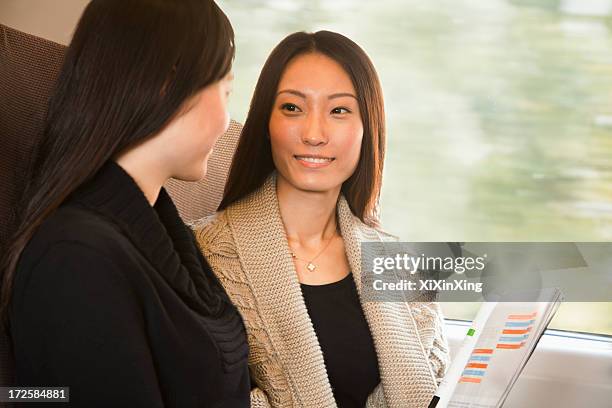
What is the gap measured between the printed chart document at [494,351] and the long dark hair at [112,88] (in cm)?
60

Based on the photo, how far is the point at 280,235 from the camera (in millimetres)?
1703

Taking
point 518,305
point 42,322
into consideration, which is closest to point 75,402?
point 42,322

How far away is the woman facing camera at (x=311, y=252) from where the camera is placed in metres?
1.63

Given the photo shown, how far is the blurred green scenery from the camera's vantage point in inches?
82.1

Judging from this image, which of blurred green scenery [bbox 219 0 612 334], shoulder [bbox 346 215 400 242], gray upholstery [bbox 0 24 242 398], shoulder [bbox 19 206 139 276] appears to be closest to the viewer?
shoulder [bbox 19 206 139 276]

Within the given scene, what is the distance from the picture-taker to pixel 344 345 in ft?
5.55

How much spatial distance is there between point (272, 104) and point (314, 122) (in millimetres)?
110

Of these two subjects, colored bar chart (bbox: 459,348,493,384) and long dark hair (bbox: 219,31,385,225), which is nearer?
colored bar chart (bbox: 459,348,493,384)

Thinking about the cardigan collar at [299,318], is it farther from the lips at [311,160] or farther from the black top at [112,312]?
the black top at [112,312]

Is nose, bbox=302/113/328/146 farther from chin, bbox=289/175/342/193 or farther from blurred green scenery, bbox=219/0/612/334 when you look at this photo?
blurred green scenery, bbox=219/0/612/334

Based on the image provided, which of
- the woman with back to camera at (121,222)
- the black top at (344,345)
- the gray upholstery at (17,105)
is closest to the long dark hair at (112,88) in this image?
the woman with back to camera at (121,222)

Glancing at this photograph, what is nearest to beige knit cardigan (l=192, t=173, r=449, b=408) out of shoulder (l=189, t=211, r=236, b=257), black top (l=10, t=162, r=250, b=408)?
shoulder (l=189, t=211, r=236, b=257)

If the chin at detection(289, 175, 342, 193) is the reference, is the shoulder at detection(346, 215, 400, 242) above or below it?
below

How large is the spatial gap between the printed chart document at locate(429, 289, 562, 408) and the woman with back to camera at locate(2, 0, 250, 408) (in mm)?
379
